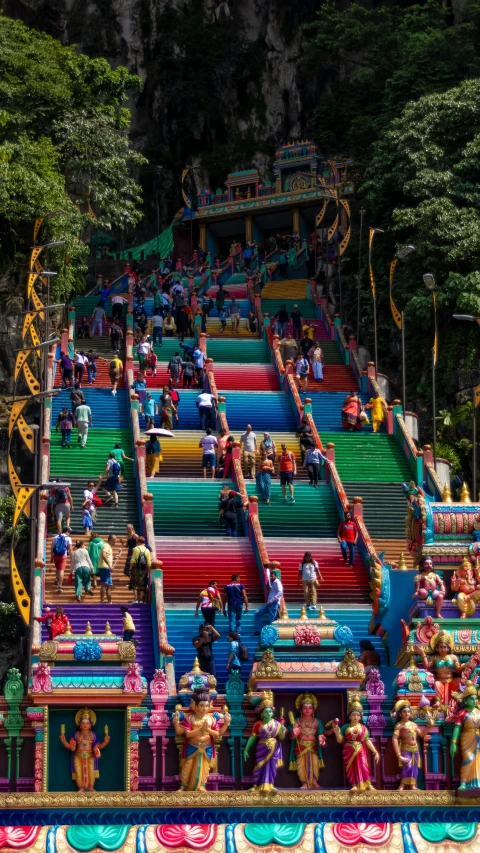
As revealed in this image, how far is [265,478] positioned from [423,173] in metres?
16.4

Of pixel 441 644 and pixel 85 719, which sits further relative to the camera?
pixel 441 644

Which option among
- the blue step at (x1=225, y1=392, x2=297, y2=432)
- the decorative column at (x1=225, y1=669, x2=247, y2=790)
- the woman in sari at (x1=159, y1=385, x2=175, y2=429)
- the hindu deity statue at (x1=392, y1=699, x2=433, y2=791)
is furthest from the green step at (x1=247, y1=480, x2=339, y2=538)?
the hindu deity statue at (x1=392, y1=699, x2=433, y2=791)

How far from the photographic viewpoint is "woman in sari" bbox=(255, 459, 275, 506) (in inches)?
1816

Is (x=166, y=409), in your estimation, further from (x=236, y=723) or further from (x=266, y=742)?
(x=266, y=742)

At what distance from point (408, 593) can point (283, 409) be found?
1743 cm

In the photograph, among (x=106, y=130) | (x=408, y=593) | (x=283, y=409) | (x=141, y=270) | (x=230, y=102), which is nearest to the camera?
(x=408, y=593)

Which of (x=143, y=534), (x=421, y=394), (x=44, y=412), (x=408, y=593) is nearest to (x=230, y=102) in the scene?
(x=421, y=394)

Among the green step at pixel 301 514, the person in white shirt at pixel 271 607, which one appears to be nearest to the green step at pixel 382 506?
the green step at pixel 301 514

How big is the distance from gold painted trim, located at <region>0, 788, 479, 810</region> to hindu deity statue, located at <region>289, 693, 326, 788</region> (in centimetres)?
74

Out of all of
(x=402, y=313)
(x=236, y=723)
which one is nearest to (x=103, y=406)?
(x=402, y=313)

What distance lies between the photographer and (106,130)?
64.0m

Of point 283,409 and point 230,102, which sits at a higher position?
point 230,102

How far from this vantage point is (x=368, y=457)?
50.3m

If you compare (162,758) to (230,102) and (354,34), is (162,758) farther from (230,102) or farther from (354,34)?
(230,102)
